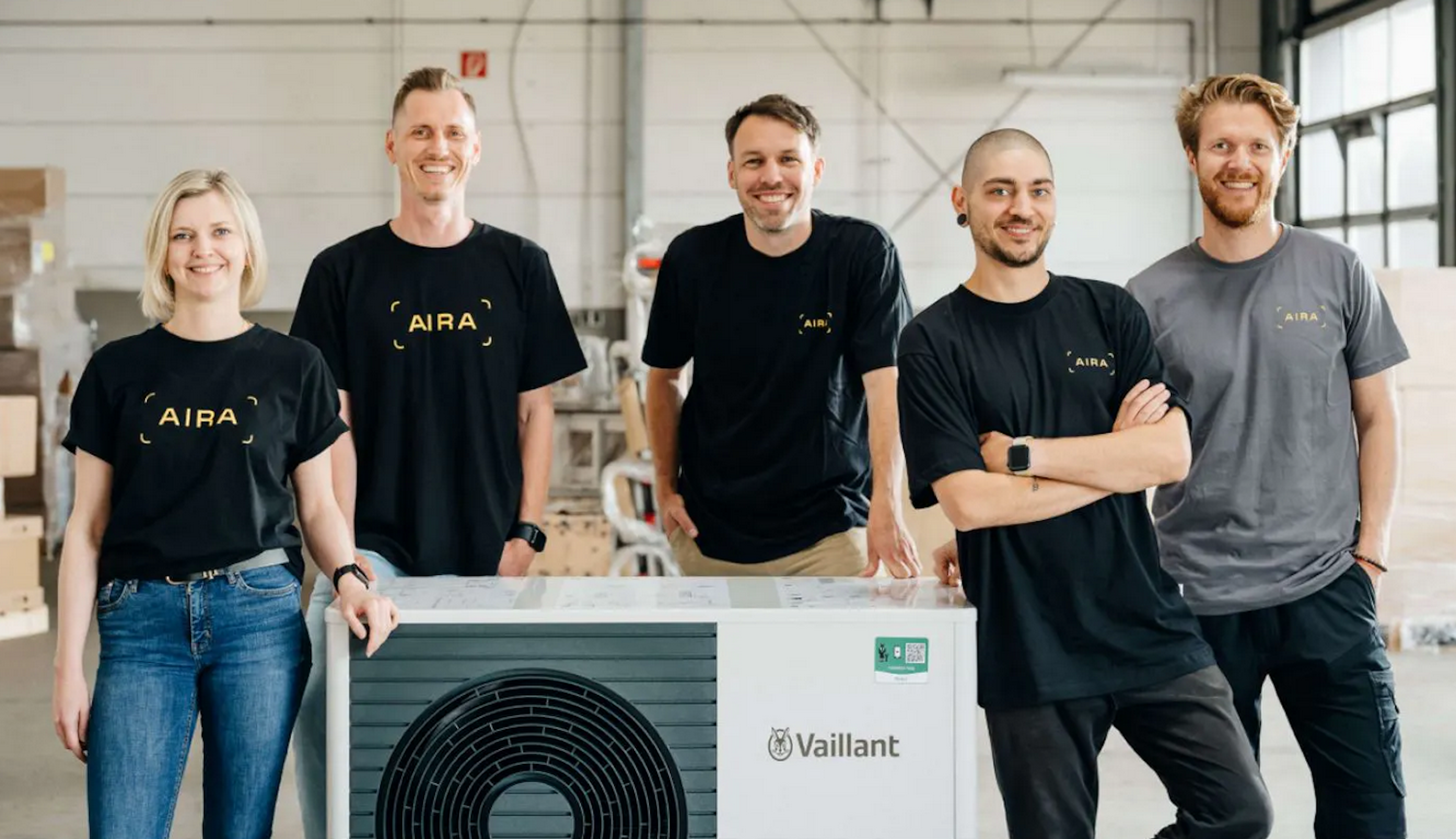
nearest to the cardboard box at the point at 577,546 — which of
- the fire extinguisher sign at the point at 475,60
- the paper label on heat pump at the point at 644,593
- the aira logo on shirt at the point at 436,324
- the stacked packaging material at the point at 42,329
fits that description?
the stacked packaging material at the point at 42,329

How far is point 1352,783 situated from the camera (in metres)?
2.15

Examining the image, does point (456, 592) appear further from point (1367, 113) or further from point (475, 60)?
point (475, 60)

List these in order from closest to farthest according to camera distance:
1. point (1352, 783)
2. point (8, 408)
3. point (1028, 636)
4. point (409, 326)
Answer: point (1028, 636), point (1352, 783), point (409, 326), point (8, 408)

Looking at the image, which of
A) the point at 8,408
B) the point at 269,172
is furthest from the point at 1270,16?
the point at 8,408

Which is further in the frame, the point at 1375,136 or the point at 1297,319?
the point at 1375,136

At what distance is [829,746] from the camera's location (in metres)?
1.81

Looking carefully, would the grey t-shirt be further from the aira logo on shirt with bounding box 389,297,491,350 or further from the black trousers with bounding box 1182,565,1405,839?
the aira logo on shirt with bounding box 389,297,491,350

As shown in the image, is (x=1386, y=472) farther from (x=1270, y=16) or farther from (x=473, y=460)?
(x=1270, y=16)

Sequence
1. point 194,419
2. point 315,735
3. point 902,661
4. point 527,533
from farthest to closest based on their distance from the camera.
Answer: point 527,533 → point 315,735 → point 194,419 → point 902,661

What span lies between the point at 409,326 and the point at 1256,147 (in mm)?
1391

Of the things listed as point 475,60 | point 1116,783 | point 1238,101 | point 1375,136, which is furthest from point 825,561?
point 475,60

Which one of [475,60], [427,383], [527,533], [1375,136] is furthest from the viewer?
[475,60]

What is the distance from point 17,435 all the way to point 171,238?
5098 mm

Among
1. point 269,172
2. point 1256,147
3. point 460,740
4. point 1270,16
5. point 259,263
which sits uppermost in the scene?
point 1270,16
